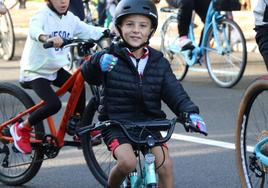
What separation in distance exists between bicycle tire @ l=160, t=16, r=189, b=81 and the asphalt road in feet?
4.58

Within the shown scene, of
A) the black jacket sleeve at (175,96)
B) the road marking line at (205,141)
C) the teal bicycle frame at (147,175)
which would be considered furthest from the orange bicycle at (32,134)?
the road marking line at (205,141)

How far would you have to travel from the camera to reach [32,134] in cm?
610

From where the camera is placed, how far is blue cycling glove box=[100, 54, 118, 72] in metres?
4.55

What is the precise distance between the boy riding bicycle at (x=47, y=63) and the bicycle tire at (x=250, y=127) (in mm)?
1312

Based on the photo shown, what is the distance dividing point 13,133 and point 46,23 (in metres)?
0.85

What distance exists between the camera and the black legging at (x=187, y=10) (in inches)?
407

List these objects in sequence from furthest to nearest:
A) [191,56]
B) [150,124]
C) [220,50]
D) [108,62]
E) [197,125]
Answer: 1. [191,56]
2. [220,50]
3. [108,62]
4. [150,124]
5. [197,125]

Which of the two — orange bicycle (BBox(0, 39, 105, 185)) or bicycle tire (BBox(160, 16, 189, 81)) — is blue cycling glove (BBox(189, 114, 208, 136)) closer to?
orange bicycle (BBox(0, 39, 105, 185))

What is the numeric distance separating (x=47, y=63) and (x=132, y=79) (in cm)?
156

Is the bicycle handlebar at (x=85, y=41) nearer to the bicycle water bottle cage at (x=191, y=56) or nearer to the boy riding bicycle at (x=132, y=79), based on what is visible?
the boy riding bicycle at (x=132, y=79)

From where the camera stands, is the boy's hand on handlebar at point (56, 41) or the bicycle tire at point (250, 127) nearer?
the bicycle tire at point (250, 127)

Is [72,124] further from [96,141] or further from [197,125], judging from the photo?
[197,125]

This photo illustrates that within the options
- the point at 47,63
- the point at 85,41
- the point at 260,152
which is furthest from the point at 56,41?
the point at 260,152

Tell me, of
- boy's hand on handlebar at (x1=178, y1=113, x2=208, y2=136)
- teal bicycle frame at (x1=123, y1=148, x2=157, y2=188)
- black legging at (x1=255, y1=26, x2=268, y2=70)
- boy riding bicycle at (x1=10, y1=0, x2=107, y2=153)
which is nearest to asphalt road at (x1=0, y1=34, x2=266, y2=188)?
boy riding bicycle at (x1=10, y1=0, x2=107, y2=153)
